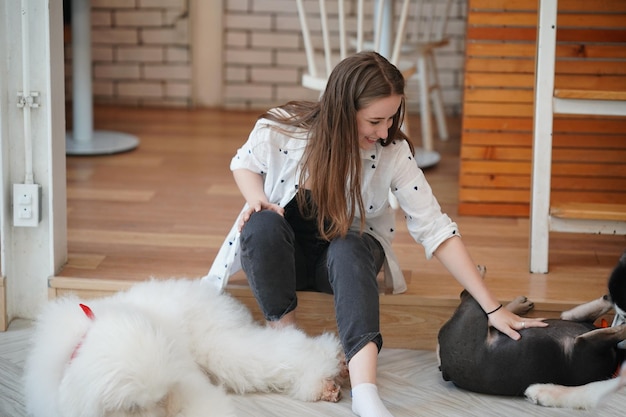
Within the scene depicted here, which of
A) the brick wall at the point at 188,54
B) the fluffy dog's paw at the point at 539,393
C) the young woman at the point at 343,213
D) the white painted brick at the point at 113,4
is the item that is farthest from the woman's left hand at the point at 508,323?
the white painted brick at the point at 113,4

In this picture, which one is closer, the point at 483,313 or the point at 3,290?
the point at 483,313

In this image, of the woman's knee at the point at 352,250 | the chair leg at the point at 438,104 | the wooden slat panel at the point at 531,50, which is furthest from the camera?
the chair leg at the point at 438,104

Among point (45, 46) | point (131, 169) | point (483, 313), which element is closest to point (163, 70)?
point (131, 169)

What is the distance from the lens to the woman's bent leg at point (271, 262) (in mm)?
2115

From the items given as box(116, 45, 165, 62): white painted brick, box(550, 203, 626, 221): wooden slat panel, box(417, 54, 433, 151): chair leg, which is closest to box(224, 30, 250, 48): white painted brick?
box(116, 45, 165, 62): white painted brick

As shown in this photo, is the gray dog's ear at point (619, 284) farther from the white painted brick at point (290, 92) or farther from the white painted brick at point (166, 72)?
the white painted brick at point (166, 72)

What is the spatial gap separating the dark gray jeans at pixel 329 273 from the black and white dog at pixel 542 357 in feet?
0.69

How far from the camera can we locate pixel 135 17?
175 inches

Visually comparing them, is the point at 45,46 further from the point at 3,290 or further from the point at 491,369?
the point at 491,369

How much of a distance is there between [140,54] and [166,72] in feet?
0.50

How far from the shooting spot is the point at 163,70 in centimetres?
452

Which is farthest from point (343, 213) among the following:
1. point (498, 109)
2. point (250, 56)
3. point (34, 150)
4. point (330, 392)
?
point (250, 56)

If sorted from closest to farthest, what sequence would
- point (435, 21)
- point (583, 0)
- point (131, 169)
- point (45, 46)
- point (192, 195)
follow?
point (45, 46)
point (583, 0)
point (192, 195)
point (131, 169)
point (435, 21)

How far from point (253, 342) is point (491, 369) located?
551 millimetres
